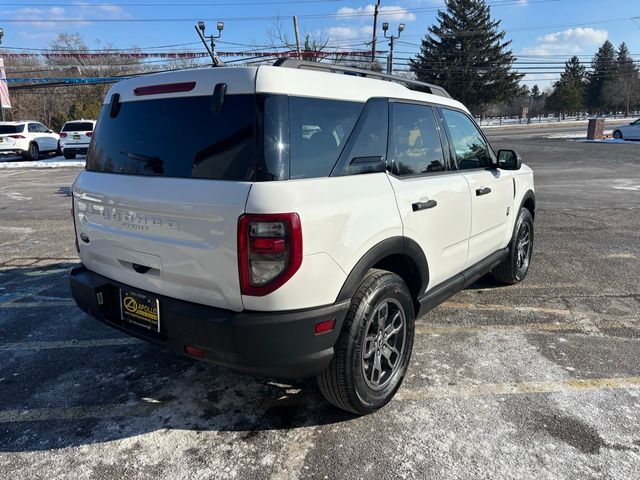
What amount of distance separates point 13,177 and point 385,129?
54.7 ft

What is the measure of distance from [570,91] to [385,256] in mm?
83227

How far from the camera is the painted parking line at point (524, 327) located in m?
3.96

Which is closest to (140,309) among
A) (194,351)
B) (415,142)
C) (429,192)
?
(194,351)

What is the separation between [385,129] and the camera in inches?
114

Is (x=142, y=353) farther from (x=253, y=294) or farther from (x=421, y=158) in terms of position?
(x=421, y=158)

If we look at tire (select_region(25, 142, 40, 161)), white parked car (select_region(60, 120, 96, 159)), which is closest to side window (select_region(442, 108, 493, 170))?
white parked car (select_region(60, 120, 96, 159))

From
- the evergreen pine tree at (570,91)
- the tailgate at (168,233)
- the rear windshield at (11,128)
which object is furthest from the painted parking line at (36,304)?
the evergreen pine tree at (570,91)

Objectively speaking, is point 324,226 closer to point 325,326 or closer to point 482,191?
point 325,326

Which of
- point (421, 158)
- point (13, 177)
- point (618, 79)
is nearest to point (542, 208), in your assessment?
point (421, 158)

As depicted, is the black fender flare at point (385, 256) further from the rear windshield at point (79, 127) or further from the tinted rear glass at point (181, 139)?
the rear windshield at point (79, 127)

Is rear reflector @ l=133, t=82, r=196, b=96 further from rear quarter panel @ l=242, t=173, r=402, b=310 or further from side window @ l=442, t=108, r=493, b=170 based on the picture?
side window @ l=442, t=108, r=493, b=170

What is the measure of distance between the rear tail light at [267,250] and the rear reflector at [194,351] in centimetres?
45

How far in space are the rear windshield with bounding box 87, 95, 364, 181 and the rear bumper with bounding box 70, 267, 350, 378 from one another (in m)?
0.67

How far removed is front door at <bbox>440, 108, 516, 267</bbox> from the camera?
370cm
